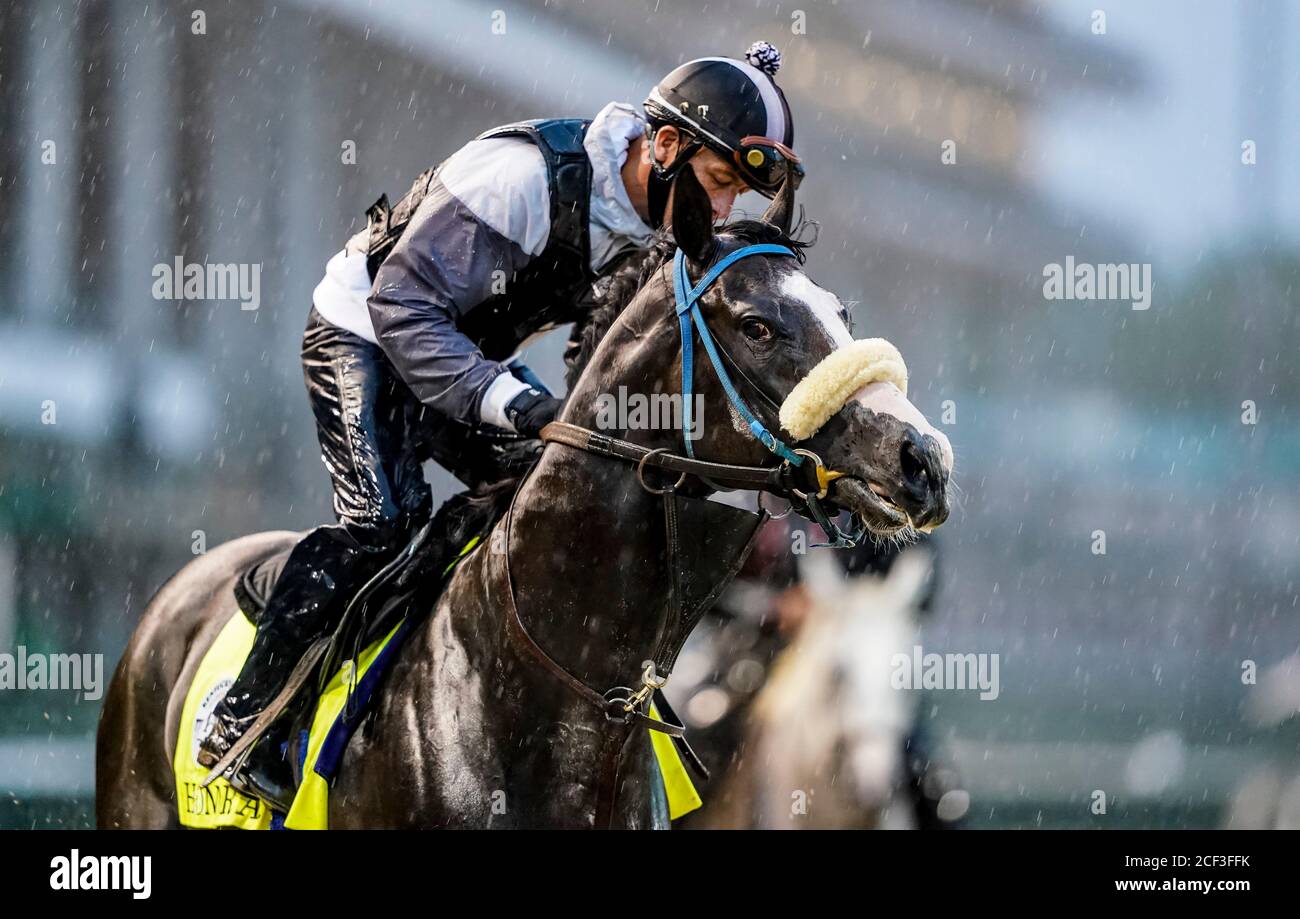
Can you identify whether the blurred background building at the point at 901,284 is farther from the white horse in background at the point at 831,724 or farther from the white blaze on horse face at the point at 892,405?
the white blaze on horse face at the point at 892,405

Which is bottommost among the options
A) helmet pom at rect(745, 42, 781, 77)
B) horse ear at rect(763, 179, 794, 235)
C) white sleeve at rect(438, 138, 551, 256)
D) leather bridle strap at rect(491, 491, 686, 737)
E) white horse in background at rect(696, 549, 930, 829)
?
white horse in background at rect(696, 549, 930, 829)

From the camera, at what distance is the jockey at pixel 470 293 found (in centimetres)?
265

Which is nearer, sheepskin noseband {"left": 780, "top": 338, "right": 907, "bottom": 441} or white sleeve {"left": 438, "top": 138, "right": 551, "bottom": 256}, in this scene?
sheepskin noseband {"left": 780, "top": 338, "right": 907, "bottom": 441}

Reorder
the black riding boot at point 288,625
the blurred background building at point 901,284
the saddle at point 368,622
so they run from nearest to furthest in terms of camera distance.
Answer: the saddle at point 368,622
the black riding boot at point 288,625
the blurred background building at point 901,284

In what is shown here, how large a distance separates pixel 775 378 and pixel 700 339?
0.50 ft

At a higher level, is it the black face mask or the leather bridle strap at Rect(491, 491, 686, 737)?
the black face mask

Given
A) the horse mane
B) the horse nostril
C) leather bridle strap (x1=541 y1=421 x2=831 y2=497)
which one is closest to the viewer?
the horse nostril

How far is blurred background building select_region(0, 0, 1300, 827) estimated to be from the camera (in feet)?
23.9

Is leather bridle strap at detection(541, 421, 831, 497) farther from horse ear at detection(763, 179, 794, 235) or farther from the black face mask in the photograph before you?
the black face mask

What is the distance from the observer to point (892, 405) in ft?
7.15

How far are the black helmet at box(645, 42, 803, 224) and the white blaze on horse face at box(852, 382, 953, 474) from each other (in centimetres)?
58

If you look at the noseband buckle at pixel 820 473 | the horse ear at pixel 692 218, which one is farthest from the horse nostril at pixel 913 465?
the horse ear at pixel 692 218

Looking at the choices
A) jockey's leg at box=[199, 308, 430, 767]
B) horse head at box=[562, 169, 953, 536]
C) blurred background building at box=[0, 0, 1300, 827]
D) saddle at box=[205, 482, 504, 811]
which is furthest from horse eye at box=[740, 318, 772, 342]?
blurred background building at box=[0, 0, 1300, 827]

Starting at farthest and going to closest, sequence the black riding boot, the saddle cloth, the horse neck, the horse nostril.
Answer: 1. the black riding boot
2. the saddle cloth
3. the horse neck
4. the horse nostril
